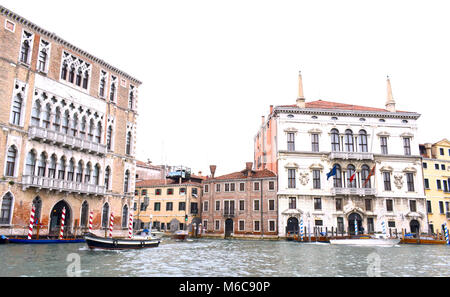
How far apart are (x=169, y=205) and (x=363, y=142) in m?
23.4

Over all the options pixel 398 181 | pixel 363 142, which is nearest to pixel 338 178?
pixel 363 142

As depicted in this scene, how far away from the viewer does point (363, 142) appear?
38.9m

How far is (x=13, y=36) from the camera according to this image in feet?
74.0

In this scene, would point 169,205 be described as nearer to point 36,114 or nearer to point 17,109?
point 36,114

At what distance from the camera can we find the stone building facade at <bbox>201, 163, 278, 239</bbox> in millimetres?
37250

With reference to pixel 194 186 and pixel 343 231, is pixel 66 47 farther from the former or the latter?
pixel 343 231

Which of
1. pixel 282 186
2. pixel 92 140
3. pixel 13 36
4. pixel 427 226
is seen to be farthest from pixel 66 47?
pixel 427 226

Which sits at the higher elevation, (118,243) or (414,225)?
(414,225)

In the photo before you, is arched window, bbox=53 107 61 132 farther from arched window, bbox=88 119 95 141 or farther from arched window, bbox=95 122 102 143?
arched window, bbox=95 122 102 143

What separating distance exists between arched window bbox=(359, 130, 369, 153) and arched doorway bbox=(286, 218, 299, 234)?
10.4 m

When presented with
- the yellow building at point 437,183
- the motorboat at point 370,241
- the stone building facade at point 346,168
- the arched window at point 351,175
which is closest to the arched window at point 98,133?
the stone building facade at point 346,168

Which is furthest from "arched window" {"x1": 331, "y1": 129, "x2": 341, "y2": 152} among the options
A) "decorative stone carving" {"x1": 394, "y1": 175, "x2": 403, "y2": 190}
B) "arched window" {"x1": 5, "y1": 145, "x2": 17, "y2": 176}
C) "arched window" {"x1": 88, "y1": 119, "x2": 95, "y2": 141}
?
"arched window" {"x1": 5, "y1": 145, "x2": 17, "y2": 176}

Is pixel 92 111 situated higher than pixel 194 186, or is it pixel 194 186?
pixel 92 111
